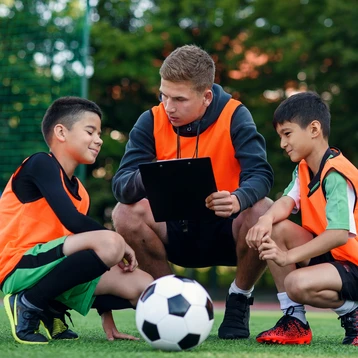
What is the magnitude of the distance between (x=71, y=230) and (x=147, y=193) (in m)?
0.53

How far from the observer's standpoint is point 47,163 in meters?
3.99

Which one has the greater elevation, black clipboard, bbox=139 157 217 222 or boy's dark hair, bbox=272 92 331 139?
boy's dark hair, bbox=272 92 331 139

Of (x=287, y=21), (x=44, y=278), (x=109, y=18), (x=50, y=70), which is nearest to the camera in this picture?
(x=44, y=278)

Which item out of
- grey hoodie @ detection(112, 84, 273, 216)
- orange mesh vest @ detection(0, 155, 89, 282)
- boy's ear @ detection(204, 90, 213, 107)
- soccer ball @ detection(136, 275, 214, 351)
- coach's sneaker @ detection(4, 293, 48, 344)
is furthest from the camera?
boy's ear @ detection(204, 90, 213, 107)

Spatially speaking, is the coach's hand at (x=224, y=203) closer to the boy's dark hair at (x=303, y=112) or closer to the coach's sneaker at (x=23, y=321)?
the boy's dark hair at (x=303, y=112)

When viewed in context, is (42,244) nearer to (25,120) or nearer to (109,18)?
(25,120)

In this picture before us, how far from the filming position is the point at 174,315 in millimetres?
3434

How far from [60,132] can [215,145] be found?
3.12ft

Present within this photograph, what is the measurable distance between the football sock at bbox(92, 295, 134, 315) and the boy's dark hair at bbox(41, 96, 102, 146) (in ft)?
3.12

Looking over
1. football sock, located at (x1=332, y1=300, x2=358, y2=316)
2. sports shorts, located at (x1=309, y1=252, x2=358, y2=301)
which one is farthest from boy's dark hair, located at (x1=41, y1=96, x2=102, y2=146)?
football sock, located at (x1=332, y1=300, x2=358, y2=316)

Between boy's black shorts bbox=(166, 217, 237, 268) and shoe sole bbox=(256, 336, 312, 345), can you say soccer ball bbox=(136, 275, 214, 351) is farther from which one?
boy's black shorts bbox=(166, 217, 237, 268)

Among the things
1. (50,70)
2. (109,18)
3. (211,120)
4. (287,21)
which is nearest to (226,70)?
(287,21)

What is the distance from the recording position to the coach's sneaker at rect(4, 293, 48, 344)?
3.82 m

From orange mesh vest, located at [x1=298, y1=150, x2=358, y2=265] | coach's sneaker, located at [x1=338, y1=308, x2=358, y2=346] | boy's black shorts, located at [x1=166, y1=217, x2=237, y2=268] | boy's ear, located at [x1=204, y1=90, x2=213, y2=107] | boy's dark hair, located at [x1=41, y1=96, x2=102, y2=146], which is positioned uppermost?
boy's ear, located at [x1=204, y1=90, x2=213, y2=107]
